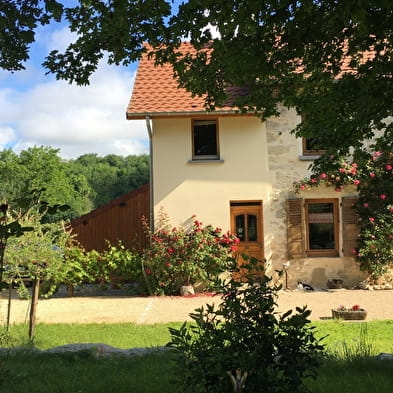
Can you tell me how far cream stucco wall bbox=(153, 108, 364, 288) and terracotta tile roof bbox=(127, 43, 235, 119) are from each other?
0.45 meters

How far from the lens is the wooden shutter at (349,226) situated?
1316cm

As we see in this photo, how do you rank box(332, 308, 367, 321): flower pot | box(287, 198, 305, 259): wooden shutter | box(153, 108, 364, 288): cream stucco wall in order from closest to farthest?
box(332, 308, 367, 321): flower pot → box(287, 198, 305, 259): wooden shutter → box(153, 108, 364, 288): cream stucco wall

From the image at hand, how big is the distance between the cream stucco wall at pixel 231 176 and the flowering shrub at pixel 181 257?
2.10ft

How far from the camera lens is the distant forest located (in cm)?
4175

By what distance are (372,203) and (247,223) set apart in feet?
10.8

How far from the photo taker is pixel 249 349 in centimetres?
315

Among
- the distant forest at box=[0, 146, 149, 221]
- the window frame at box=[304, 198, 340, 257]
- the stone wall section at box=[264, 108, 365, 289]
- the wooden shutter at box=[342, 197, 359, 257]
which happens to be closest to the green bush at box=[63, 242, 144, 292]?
the stone wall section at box=[264, 108, 365, 289]

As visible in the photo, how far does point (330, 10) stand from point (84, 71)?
7.67 ft

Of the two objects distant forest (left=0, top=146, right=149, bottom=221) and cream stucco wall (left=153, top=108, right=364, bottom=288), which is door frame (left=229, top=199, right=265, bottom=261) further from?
distant forest (left=0, top=146, right=149, bottom=221)

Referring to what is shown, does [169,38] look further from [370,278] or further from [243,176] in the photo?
[370,278]

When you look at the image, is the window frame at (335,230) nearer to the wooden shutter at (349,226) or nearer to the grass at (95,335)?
the wooden shutter at (349,226)

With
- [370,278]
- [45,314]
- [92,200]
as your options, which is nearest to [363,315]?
[370,278]

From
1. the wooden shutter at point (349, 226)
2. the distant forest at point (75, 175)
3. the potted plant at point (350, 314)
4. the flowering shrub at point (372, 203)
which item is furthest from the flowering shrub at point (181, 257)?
the distant forest at point (75, 175)

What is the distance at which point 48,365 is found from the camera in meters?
5.10
